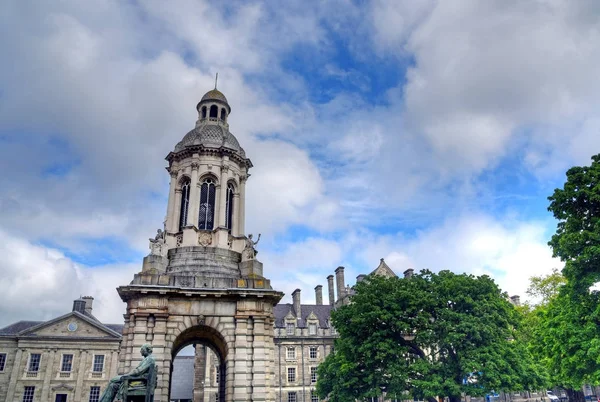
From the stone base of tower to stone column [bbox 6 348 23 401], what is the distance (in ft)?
121

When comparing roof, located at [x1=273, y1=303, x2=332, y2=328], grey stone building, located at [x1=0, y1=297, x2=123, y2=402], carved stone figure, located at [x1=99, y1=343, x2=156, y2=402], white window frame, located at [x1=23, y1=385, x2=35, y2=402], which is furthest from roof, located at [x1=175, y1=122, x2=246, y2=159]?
white window frame, located at [x1=23, y1=385, x2=35, y2=402]

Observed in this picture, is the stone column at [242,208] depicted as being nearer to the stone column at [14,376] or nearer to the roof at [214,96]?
the roof at [214,96]

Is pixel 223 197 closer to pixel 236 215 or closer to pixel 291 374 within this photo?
pixel 236 215

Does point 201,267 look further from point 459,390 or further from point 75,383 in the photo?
point 75,383

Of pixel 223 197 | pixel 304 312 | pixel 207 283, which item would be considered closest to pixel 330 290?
pixel 304 312

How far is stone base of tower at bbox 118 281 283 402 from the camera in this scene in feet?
63.7

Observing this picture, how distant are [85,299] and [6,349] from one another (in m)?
11.1

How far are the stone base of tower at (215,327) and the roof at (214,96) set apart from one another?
12.6 meters

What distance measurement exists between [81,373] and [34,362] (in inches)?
199

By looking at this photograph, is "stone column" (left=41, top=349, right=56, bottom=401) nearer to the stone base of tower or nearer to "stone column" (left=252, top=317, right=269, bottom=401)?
the stone base of tower

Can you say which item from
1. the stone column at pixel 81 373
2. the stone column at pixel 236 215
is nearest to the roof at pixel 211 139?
the stone column at pixel 236 215

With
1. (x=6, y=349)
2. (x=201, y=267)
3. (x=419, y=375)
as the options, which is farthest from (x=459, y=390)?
(x=6, y=349)

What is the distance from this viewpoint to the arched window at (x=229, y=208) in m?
24.6

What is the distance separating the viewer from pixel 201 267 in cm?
2202
